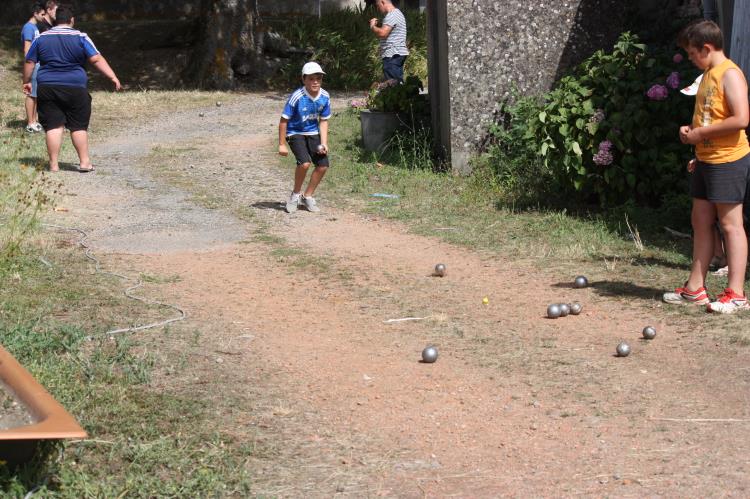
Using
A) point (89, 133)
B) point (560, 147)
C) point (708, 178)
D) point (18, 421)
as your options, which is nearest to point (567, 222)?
point (560, 147)

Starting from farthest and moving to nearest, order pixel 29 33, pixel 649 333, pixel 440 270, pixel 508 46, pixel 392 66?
pixel 29 33 < pixel 392 66 < pixel 508 46 < pixel 440 270 < pixel 649 333

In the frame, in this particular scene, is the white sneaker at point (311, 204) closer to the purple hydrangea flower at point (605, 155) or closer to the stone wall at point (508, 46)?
the stone wall at point (508, 46)

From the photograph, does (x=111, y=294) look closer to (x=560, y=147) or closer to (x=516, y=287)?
(x=516, y=287)

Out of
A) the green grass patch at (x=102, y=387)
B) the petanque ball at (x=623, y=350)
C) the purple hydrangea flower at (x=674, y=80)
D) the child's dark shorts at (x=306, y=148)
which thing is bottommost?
the petanque ball at (x=623, y=350)

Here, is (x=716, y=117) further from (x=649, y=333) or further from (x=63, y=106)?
(x=63, y=106)

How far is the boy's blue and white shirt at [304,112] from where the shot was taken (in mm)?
10266

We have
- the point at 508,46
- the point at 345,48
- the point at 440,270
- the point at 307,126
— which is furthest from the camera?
the point at 345,48

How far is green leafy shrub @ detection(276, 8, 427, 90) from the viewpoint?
22328 mm

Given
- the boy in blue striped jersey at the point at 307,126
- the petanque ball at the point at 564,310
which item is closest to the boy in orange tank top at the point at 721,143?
the petanque ball at the point at 564,310

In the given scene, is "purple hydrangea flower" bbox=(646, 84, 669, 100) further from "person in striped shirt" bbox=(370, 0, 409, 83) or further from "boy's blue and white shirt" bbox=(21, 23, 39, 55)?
"boy's blue and white shirt" bbox=(21, 23, 39, 55)

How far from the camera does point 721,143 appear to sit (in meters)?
6.72

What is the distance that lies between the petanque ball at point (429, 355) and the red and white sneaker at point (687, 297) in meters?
2.00

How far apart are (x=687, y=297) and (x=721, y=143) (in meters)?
1.07

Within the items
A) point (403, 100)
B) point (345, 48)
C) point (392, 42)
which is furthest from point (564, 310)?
point (345, 48)
